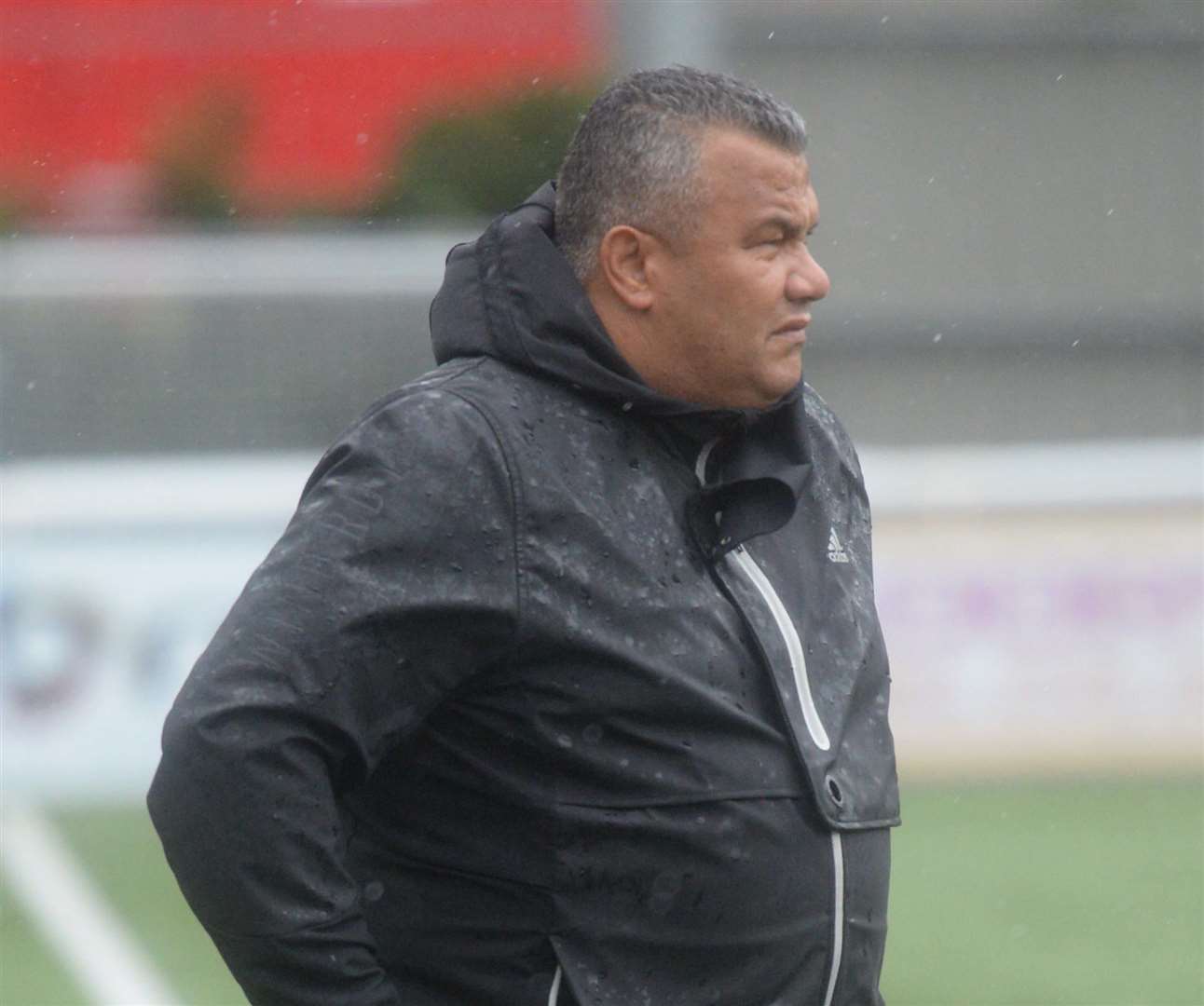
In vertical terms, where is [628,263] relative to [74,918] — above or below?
above

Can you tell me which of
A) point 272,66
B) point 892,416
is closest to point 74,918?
point 892,416

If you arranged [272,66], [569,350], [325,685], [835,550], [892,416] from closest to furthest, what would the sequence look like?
[325,685] < [569,350] < [835,550] < [892,416] < [272,66]

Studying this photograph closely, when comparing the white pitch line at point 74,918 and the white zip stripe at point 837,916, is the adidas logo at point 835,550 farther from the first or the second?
the white pitch line at point 74,918

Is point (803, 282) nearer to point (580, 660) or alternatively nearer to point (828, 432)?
point (828, 432)

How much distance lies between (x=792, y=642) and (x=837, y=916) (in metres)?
0.27

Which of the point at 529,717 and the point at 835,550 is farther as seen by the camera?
the point at 835,550

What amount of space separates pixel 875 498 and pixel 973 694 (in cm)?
75

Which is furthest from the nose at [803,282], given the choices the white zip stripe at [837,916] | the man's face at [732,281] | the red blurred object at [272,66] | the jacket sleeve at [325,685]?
the red blurred object at [272,66]

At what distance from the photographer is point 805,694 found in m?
2.08

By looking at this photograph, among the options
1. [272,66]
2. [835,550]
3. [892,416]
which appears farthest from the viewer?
[272,66]

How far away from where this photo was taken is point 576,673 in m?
1.96

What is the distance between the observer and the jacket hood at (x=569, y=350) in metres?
2.05

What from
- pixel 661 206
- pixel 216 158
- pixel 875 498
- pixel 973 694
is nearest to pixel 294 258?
pixel 875 498

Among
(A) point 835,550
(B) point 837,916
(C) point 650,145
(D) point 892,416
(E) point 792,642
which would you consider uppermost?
(D) point 892,416
